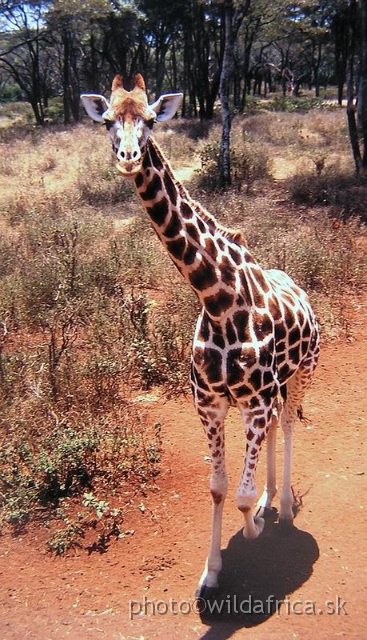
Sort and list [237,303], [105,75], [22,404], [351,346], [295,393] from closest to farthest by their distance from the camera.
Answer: [237,303]
[295,393]
[22,404]
[351,346]
[105,75]

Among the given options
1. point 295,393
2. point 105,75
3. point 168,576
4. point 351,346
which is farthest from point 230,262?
point 105,75

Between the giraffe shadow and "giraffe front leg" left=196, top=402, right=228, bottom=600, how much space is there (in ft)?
0.29

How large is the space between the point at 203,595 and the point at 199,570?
0.28 meters

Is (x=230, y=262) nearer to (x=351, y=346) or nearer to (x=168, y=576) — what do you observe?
(x=168, y=576)

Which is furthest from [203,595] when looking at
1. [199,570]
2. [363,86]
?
[363,86]

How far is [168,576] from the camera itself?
12.7 feet

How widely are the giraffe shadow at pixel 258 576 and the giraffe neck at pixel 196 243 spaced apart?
1.62 metres

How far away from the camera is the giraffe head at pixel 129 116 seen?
2844 mm

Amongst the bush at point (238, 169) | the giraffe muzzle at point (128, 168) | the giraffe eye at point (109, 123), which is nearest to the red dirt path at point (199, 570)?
the giraffe muzzle at point (128, 168)

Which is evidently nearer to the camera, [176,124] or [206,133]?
[206,133]

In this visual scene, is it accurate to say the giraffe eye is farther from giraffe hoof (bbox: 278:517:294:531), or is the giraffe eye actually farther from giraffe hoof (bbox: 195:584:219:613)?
giraffe hoof (bbox: 278:517:294:531)

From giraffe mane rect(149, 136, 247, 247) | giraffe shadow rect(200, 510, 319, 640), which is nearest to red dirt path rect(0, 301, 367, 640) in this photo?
giraffe shadow rect(200, 510, 319, 640)

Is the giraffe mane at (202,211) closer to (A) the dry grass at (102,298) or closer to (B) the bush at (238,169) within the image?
(A) the dry grass at (102,298)

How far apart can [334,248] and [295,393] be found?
193 inches
